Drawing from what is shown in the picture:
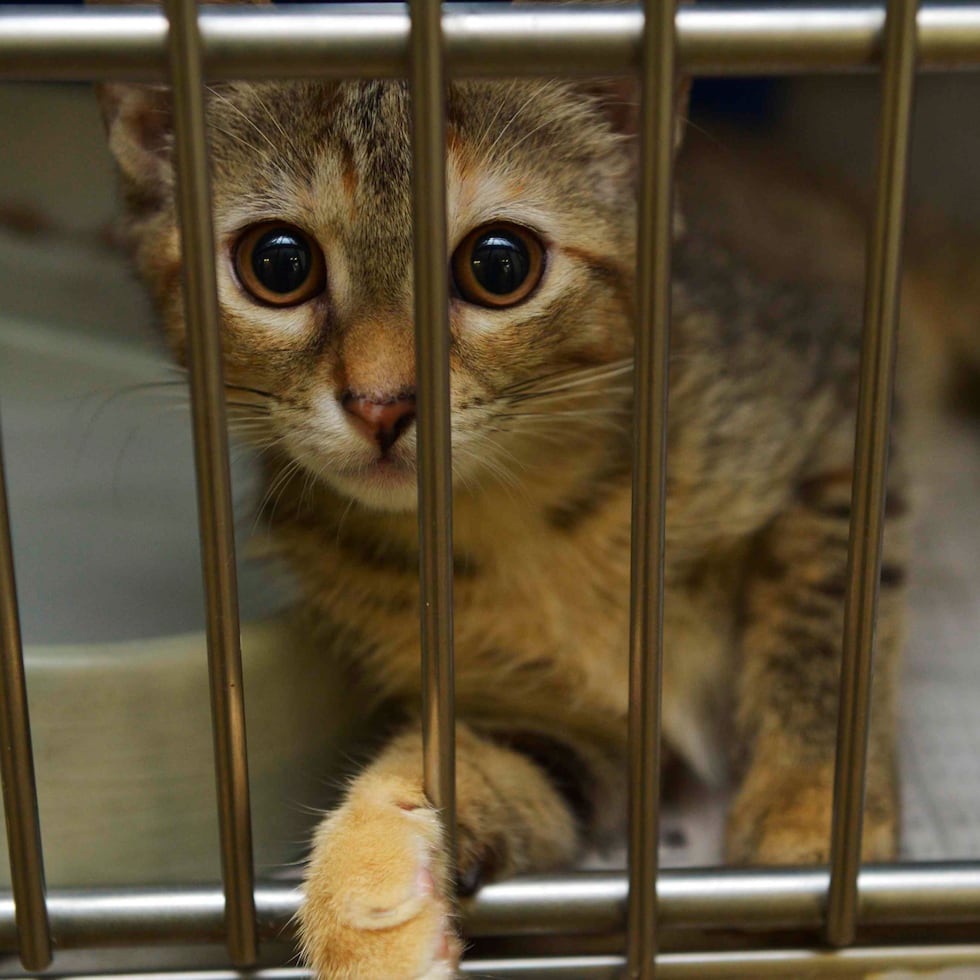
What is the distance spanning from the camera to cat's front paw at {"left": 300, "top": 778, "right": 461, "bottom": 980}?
1.99 ft

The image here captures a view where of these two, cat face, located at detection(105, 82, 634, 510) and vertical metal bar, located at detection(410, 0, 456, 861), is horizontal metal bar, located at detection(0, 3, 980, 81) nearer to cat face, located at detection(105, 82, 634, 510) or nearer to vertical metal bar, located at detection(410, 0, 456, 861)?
vertical metal bar, located at detection(410, 0, 456, 861)

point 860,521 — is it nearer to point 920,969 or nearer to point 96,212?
point 920,969

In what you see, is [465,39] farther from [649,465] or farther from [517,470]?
[517,470]

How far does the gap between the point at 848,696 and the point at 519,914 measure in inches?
8.6

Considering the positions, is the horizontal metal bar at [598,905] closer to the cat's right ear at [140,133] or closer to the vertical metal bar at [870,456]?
the vertical metal bar at [870,456]

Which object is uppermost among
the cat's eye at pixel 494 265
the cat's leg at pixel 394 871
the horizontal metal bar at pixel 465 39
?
the horizontal metal bar at pixel 465 39

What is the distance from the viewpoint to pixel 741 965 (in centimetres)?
61

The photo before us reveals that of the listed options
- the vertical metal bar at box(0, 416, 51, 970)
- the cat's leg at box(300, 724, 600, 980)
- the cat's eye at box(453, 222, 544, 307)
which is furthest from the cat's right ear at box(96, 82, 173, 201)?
the cat's leg at box(300, 724, 600, 980)

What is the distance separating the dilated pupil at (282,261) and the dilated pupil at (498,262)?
0.37 feet

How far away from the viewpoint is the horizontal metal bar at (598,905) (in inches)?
22.8

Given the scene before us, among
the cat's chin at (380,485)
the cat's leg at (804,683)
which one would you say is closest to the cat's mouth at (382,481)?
the cat's chin at (380,485)

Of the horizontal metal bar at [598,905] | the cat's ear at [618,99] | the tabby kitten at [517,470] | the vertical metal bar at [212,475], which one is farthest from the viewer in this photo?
the cat's ear at [618,99]

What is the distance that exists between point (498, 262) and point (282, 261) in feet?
0.47

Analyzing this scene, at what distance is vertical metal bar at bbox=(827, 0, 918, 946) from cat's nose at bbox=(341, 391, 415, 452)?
278 mm
